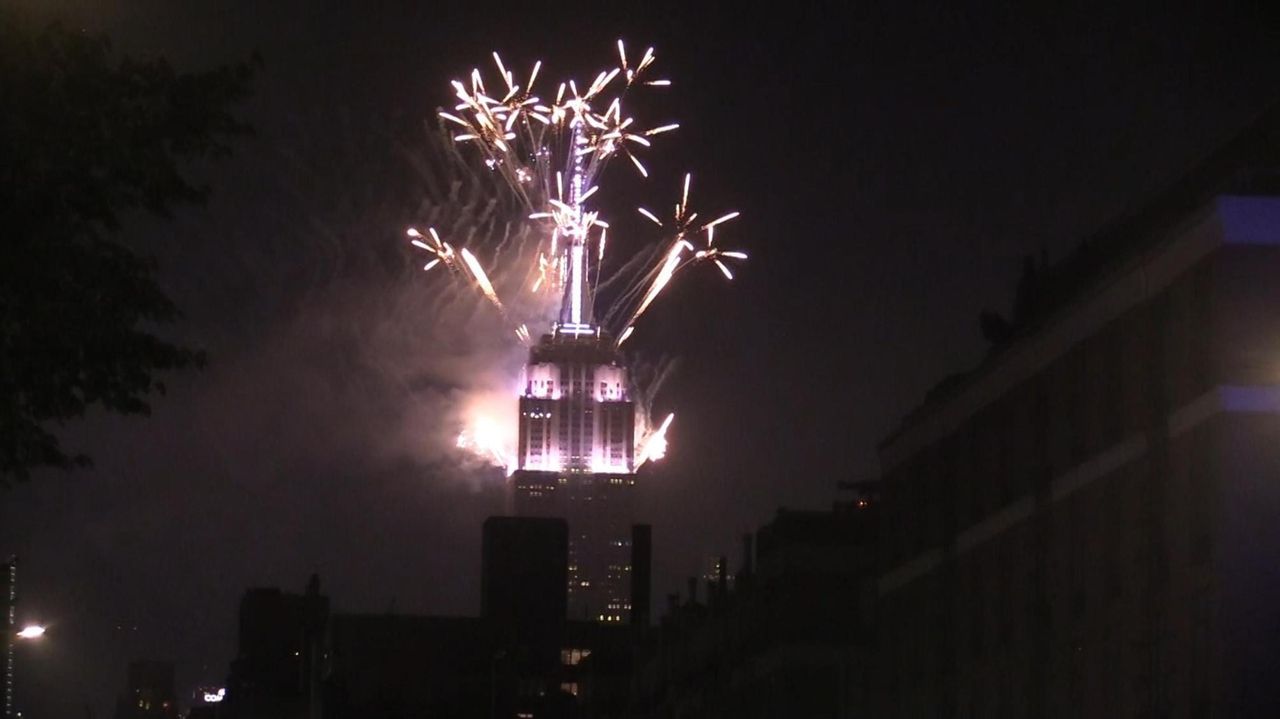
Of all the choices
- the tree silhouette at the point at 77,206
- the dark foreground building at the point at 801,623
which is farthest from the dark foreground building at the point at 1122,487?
the tree silhouette at the point at 77,206

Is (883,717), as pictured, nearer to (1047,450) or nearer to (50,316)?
(1047,450)

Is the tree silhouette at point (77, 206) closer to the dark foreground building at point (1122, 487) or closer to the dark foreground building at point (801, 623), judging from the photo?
the dark foreground building at point (1122, 487)

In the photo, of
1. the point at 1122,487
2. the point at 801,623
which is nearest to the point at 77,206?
the point at 1122,487

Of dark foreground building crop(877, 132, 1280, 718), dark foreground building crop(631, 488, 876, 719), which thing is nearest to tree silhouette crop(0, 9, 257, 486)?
dark foreground building crop(877, 132, 1280, 718)

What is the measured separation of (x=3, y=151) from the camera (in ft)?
75.1

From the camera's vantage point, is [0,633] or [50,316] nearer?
[50,316]

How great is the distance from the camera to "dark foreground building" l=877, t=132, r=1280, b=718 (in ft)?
162

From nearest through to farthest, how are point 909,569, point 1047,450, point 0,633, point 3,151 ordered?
point 3,151
point 1047,450
point 0,633
point 909,569

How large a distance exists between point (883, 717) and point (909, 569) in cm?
589

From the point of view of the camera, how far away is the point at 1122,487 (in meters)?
56.1

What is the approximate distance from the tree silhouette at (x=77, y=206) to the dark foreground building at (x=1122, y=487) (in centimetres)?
2957

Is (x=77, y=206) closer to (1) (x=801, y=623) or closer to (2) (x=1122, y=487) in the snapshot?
(2) (x=1122, y=487)

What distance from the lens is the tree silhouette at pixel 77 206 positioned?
912 inches

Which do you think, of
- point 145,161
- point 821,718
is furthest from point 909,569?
point 145,161
